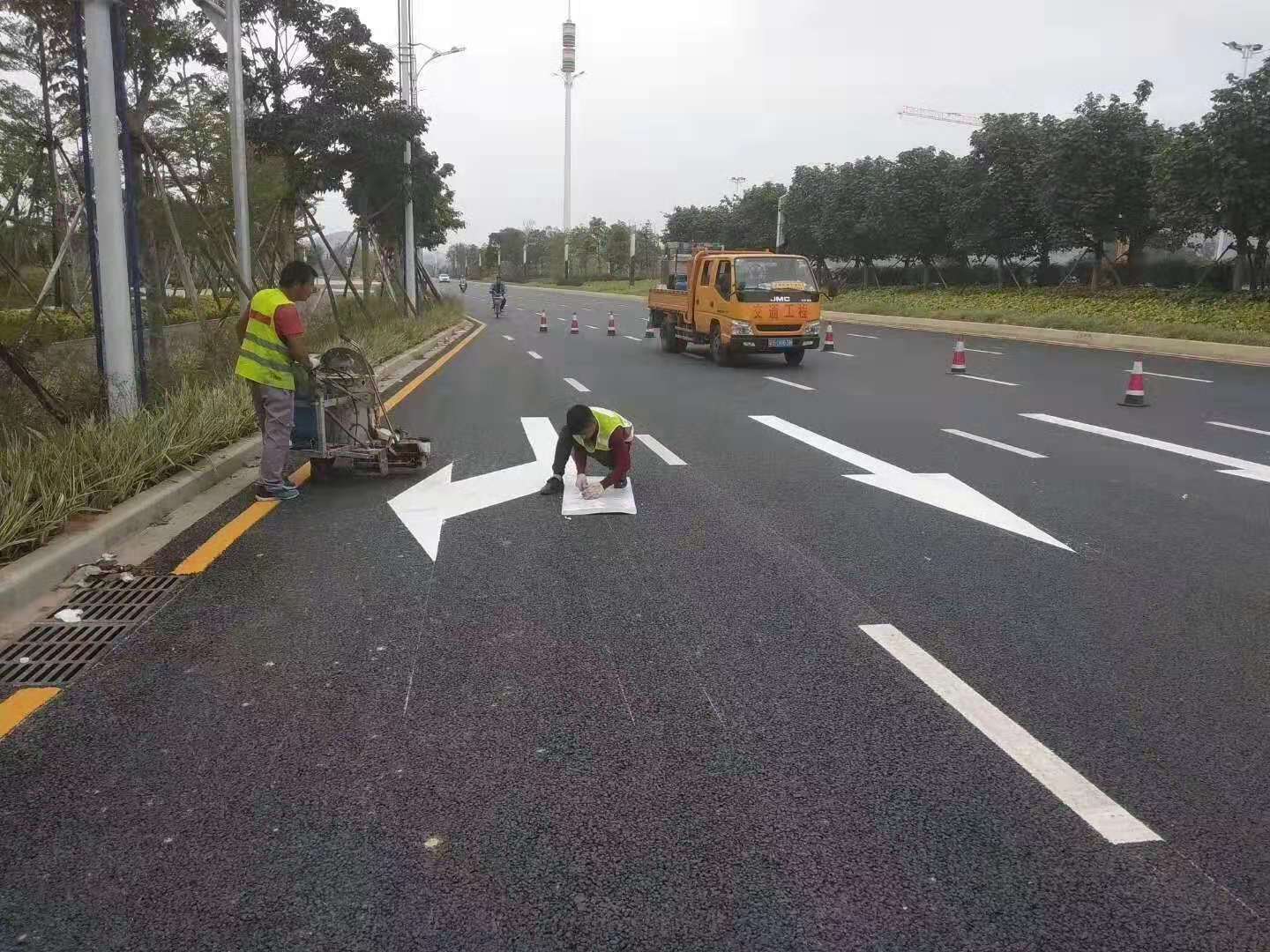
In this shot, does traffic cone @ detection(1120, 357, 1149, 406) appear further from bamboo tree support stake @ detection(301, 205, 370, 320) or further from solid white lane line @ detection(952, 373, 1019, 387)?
bamboo tree support stake @ detection(301, 205, 370, 320)

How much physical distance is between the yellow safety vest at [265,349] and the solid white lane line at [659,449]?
3.58m

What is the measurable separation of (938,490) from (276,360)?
17.1 feet

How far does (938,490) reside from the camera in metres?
8.54

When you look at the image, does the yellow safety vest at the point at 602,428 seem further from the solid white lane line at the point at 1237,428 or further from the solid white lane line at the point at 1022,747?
the solid white lane line at the point at 1237,428

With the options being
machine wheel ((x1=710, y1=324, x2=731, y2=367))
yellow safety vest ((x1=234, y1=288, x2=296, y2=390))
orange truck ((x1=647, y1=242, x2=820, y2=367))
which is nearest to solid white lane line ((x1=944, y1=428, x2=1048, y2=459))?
yellow safety vest ((x1=234, y1=288, x2=296, y2=390))

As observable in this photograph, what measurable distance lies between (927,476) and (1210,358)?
15998 mm

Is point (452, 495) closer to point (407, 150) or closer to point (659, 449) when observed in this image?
point (659, 449)

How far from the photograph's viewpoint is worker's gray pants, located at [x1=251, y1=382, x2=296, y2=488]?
7.79 metres

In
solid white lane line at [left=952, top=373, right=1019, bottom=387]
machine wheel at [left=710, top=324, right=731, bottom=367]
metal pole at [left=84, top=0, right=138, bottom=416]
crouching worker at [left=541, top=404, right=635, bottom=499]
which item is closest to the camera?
crouching worker at [left=541, top=404, right=635, bottom=499]

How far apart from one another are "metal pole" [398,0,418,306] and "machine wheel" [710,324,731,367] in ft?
32.7

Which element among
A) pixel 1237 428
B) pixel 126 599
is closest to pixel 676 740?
pixel 126 599

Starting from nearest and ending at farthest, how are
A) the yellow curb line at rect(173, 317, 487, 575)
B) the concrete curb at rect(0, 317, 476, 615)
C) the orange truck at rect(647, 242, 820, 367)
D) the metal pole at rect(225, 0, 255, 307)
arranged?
the concrete curb at rect(0, 317, 476, 615) < the yellow curb line at rect(173, 317, 487, 575) < the metal pole at rect(225, 0, 255, 307) < the orange truck at rect(647, 242, 820, 367)

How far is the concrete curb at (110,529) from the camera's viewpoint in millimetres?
5449

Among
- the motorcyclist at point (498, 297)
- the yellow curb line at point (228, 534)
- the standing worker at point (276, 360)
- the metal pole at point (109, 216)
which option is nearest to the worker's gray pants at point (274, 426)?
the standing worker at point (276, 360)
